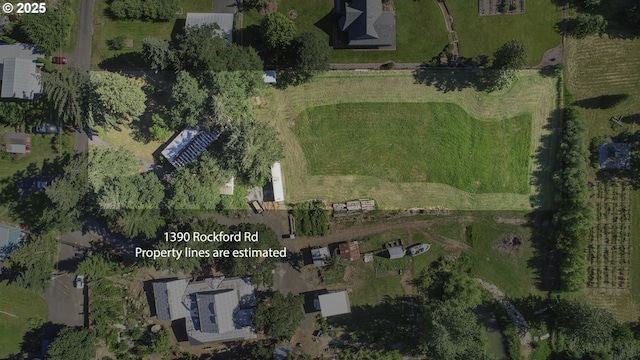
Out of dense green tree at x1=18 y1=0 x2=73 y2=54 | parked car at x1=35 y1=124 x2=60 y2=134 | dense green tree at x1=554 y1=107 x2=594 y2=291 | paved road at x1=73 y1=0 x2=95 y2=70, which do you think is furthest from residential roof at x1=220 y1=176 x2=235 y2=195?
dense green tree at x1=554 y1=107 x2=594 y2=291

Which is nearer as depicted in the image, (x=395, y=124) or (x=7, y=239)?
(x=7, y=239)

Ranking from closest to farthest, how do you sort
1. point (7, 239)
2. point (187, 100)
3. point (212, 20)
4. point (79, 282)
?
1. point (187, 100)
2. point (212, 20)
3. point (7, 239)
4. point (79, 282)

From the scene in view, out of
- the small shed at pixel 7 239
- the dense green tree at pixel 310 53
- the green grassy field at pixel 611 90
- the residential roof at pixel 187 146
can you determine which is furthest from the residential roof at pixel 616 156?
the small shed at pixel 7 239

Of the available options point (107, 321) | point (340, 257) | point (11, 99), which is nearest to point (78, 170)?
point (11, 99)

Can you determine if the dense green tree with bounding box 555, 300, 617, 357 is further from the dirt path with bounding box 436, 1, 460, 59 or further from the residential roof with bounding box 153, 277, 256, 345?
the residential roof with bounding box 153, 277, 256, 345

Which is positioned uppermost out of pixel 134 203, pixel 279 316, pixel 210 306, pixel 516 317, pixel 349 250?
pixel 134 203

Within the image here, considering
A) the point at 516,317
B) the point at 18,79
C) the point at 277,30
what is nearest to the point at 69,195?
the point at 18,79

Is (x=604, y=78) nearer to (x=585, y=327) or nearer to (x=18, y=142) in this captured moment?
(x=585, y=327)
